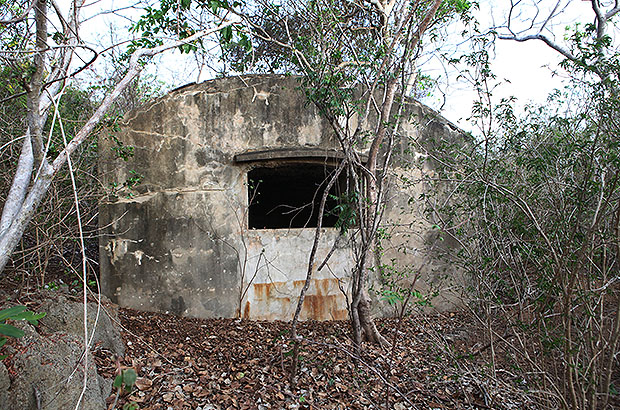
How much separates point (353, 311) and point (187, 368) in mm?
1491

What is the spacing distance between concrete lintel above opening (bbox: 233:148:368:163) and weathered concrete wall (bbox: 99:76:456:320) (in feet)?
0.25

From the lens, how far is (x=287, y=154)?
4.50 meters

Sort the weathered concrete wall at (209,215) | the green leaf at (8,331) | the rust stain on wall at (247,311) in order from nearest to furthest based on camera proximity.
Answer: the green leaf at (8,331) → the weathered concrete wall at (209,215) → the rust stain on wall at (247,311)

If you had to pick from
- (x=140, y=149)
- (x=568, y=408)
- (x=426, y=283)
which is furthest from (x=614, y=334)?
(x=140, y=149)

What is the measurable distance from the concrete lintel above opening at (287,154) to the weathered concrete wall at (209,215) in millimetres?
77

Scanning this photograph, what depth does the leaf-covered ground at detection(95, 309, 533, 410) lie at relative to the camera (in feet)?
9.88

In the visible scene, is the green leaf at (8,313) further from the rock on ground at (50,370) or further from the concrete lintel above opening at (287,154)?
the concrete lintel above opening at (287,154)

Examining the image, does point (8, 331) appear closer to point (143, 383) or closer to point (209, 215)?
point (143, 383)

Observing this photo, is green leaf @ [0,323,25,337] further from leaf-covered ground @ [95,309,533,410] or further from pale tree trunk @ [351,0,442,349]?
pale tree trunk @ [351,0,442,349]

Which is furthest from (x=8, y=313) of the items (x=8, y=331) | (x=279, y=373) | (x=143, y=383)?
(x=279, y=373)

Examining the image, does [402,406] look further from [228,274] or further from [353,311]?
[228,274]

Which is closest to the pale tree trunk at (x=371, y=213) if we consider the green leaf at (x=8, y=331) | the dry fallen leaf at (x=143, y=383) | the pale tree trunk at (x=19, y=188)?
the dry fallen leaf at (x=143, y=383)

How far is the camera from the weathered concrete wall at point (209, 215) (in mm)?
4273

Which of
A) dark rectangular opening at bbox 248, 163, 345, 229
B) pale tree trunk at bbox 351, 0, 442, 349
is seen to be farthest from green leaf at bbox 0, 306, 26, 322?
dark rectangular opening at bbox 248, 163, 345, 229
